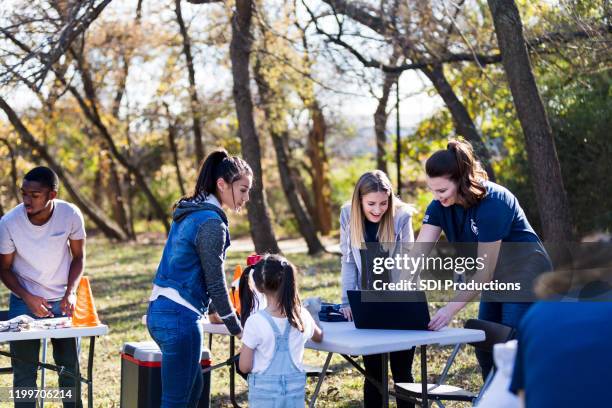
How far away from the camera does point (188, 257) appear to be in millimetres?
4465

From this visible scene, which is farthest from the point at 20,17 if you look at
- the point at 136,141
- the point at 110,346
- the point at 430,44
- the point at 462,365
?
the point at 136,141

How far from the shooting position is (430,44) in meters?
12.6

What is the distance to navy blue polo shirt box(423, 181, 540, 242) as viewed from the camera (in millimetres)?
4848

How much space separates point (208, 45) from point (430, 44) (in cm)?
1116

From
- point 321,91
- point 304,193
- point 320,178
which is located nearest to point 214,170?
point 321,91

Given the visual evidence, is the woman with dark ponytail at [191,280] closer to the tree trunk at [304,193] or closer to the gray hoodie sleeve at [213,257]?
the gray hoodie sleeve at [213,257]

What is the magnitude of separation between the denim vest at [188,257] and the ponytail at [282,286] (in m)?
0.24

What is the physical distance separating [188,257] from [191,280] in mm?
115

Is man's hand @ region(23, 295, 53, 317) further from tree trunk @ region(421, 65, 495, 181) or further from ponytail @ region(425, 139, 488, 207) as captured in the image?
tree trunk @ region(421, 65, 495, 181)

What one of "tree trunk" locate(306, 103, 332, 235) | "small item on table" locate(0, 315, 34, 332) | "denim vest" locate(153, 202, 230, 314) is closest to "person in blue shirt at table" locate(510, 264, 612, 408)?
"denim vest" locate(153, 202, 230, 314)

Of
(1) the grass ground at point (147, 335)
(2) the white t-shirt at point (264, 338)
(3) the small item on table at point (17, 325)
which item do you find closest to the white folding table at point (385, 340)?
(2) the white t-shirt at point (264, 338)

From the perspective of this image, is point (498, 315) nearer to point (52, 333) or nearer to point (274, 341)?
point (274, 341)

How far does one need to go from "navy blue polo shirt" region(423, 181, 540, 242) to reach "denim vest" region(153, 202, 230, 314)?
54.2 inches

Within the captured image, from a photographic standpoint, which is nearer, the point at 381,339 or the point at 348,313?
the point at 381,339
